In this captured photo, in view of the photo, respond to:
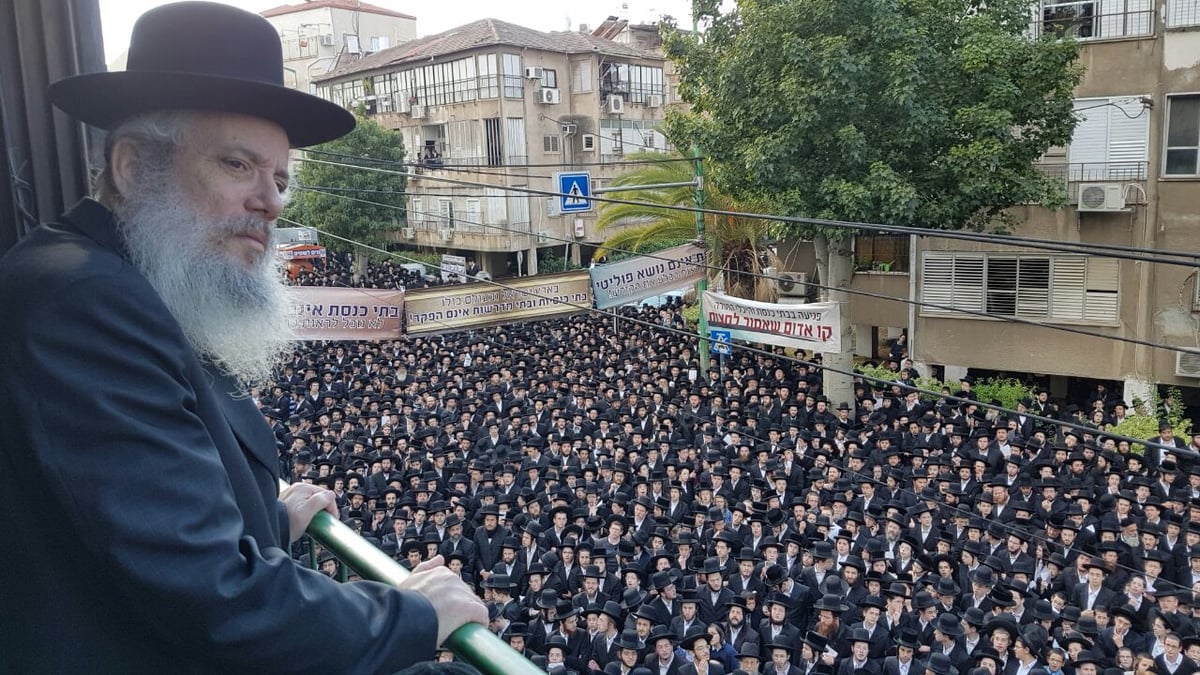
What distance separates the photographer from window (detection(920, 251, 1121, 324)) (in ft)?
53.9

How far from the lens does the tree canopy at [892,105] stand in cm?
1304

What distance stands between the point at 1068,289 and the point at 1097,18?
14.4 feet

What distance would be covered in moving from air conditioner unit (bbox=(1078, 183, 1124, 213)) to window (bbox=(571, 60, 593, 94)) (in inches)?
866

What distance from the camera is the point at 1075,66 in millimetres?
15461

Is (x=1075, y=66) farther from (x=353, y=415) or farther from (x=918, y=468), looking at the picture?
(x=353, y=415)

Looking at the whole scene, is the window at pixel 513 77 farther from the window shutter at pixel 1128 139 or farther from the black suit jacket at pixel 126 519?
the black suit jacket at pixel 126 519

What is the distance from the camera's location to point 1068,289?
1670cm

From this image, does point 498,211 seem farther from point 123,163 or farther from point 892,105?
point 123,163

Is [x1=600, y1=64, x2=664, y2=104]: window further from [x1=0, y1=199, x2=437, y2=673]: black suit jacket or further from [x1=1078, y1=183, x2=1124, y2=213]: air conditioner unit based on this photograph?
A: [x1=0, y1=199, x2=437, y2=673]: black suit jacket

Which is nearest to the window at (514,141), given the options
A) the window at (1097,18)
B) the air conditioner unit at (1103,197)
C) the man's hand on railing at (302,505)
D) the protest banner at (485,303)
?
the protest banner at (485,303)

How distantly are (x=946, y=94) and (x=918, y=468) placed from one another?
17.3 feet

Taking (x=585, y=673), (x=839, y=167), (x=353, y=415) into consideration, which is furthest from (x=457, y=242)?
(x=585, y=673)

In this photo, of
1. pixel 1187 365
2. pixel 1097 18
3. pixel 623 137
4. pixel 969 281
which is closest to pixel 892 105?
pixel 1097 18

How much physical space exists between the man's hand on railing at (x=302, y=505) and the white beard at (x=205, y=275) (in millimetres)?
243
